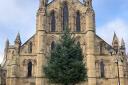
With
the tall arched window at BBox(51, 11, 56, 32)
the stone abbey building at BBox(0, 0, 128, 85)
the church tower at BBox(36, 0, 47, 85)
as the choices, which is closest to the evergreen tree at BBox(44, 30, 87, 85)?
the church tower at BBox(36, 0, 47, 85)

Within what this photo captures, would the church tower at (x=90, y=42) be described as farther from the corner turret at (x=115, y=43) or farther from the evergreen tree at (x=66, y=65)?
the evergreen tree at (x=66, y=65)

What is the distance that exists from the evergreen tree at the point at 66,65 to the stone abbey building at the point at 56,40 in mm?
15375

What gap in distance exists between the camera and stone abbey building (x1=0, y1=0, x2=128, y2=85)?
59.0 m

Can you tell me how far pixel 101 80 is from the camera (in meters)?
59.3

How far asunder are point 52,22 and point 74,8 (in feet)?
16.4

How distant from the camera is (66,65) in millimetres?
42625

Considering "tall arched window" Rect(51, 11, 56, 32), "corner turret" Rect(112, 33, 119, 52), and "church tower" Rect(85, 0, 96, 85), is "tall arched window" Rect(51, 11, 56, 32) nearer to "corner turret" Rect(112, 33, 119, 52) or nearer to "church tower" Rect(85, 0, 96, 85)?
"church tower" Rect(85, 0, 96, 85)

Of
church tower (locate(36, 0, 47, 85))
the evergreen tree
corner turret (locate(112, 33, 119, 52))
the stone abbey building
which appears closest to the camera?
the evergreen tree

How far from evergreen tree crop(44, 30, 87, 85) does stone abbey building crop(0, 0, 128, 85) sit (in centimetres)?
1537

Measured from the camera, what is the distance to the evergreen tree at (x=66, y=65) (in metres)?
42.2

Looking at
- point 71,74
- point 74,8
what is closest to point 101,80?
point 74,8

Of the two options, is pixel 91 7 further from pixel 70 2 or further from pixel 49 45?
pixel 49 45

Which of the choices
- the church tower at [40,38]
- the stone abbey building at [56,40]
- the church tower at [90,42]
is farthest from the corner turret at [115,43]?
the church tower at [40,38]

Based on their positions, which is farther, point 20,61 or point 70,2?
point 70,2
